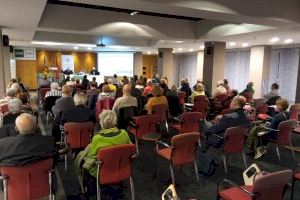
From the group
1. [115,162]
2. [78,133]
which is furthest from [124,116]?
[115,162]

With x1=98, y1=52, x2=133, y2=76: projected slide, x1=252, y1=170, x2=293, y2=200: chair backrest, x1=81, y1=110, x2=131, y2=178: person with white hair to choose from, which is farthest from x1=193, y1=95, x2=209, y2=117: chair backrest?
x1=98, y1=52, x2=133, y2=76: projected slide

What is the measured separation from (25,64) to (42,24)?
12.1m

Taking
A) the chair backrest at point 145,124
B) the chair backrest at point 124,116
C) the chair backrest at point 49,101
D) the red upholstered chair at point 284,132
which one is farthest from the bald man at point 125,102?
the red upholstered chair at point 284,132

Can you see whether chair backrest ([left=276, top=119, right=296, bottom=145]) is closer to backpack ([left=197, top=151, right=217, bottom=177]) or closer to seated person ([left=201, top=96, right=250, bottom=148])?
seated person ([left=201, top=96, right=250, bottom=148])

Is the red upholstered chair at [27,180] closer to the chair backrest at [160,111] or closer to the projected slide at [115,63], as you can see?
the chair backrest at [160,111]

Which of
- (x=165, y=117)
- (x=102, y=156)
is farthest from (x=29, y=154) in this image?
(x=165, y=117)

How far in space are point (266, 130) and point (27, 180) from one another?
13.0 ft

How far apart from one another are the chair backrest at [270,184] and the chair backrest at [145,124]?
261 centimetres

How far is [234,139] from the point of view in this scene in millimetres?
4012

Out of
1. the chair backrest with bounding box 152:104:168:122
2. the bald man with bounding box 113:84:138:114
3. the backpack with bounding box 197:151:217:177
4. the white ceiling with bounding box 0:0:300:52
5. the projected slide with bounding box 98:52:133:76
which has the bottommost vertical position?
the backpack with bounding box 197:151:217:177

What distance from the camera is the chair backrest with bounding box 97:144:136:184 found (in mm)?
2785

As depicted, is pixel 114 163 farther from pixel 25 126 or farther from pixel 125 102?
pixel 125 102

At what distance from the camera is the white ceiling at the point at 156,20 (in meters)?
4.53

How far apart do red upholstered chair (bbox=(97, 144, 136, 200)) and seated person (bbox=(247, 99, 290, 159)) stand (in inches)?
114
